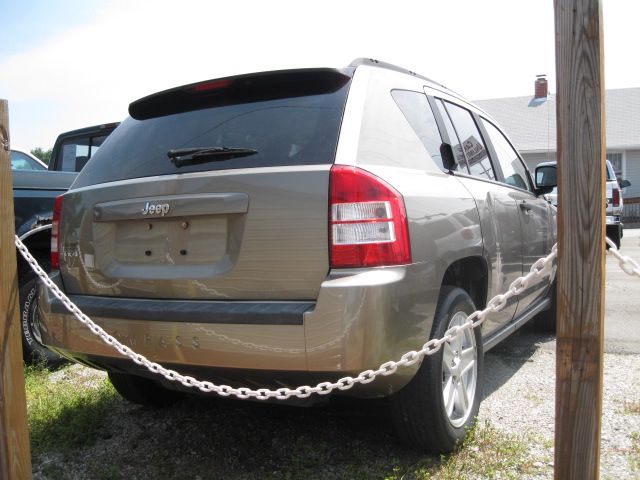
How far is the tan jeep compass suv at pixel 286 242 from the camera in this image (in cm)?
234

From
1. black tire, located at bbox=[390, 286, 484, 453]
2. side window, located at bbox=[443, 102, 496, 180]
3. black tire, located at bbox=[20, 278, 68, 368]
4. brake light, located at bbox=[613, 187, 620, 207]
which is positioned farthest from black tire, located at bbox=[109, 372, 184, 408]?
brake light, located at bbox=[613, 187, 620, 207]

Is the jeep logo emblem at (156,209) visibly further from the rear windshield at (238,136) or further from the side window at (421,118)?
the side window at (421,118)

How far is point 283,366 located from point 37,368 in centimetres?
305

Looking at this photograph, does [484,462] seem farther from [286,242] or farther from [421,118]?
[421,118]

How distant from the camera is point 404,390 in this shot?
2.67 metres

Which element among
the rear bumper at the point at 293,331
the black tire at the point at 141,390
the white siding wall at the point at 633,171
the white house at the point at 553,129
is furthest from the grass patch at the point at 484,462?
the white siding wall at the point at 633,171

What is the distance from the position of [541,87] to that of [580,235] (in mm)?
29410

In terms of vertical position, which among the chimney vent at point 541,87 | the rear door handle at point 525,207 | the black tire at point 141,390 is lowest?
the black tire at point 141,390

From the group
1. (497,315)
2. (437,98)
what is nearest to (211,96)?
(437,98)

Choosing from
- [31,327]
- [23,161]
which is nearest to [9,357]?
[31,327]

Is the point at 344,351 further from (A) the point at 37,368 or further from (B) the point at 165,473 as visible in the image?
(A) the point at 37,368

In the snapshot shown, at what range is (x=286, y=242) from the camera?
94.0 inches

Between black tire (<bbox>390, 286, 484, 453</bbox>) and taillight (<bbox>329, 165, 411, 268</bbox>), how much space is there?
522mm

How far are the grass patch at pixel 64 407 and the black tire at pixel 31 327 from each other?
13cm
